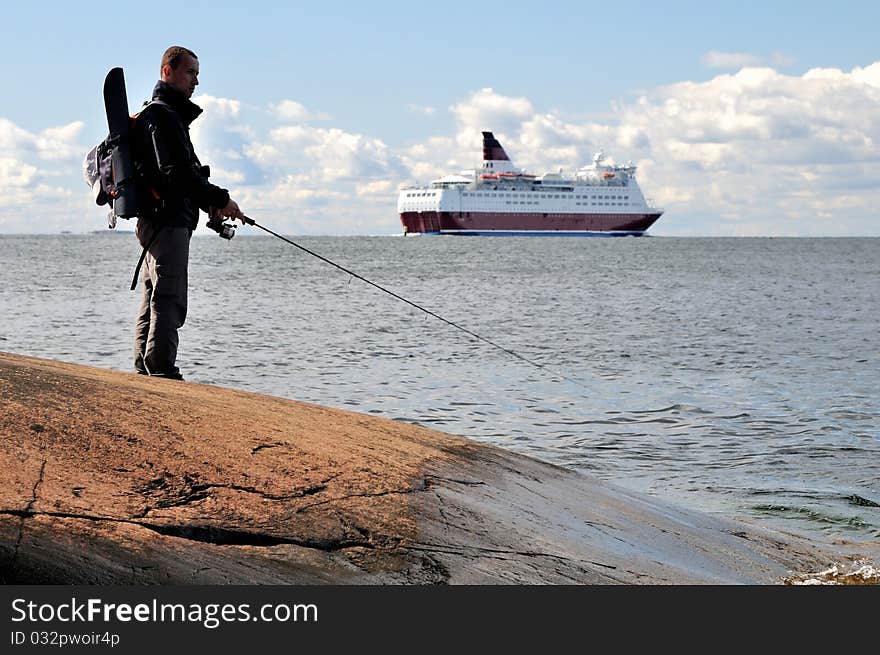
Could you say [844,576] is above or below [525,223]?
below

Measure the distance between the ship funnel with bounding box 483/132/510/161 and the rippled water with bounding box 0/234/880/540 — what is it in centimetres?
7905

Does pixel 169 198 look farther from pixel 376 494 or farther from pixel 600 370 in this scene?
pixel 600 370

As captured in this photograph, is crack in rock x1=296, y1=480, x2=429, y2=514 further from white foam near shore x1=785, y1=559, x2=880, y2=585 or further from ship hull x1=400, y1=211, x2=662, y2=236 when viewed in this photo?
ship hull x1=400, y1=211, x2=662, y2=236

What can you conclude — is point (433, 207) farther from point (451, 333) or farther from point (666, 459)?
point (666, 459)

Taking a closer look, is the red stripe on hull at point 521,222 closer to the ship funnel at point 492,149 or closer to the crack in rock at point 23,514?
the ship funnel at point 492,149

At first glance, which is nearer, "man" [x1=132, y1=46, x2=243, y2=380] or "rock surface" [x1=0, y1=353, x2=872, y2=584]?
"rock surface" [x1=0, y1=353, x2=872, y2=584]

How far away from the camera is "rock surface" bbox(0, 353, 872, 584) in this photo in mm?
3045

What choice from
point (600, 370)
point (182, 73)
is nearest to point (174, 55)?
point (182, 73)

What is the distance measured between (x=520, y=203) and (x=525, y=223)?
2370 millimetres

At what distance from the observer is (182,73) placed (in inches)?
215

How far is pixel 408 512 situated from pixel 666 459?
15.2 ft

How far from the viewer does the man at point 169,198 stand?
5.35m

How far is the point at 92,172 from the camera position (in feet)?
18.1

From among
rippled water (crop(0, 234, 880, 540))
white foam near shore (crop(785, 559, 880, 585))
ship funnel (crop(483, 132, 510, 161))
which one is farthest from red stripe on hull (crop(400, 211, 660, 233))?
white foam near shore (crop(785, 559, 880, 585))
